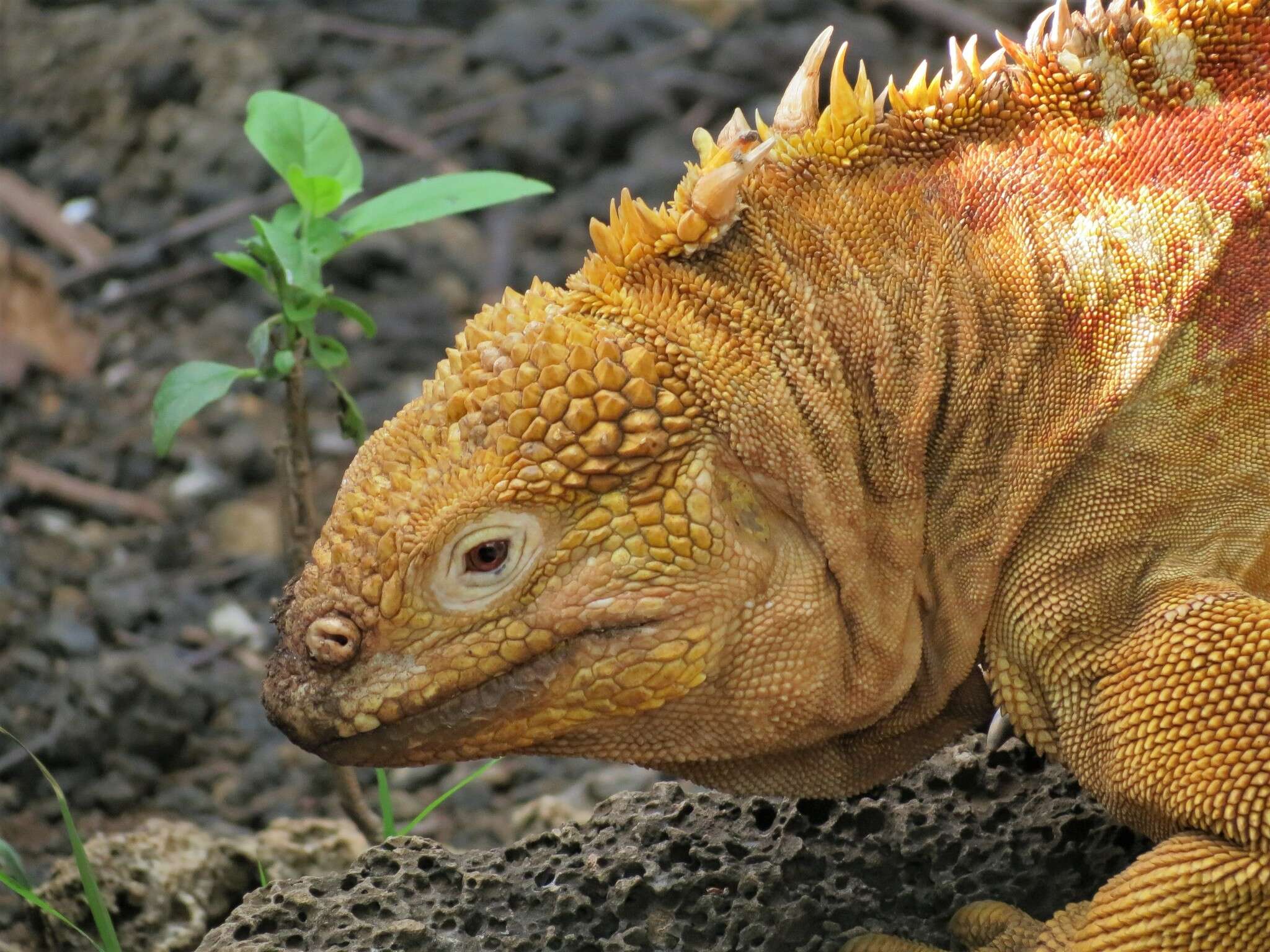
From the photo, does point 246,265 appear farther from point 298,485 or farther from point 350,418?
point 298,485

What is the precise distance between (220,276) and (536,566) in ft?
23.8

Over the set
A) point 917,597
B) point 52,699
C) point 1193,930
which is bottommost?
point 1193,930

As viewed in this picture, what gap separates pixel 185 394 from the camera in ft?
16.1

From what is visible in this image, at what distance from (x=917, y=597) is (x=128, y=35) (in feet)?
31.5

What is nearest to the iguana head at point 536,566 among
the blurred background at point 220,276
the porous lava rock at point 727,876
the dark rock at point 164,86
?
the porous lava rock at point 727,876

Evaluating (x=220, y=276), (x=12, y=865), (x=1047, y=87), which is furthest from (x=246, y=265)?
(x=220, y=276)

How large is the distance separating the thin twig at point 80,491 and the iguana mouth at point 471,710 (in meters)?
5.22

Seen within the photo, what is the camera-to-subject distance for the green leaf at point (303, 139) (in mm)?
5027

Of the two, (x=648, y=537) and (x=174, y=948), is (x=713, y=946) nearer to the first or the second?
(x=648, y=537)

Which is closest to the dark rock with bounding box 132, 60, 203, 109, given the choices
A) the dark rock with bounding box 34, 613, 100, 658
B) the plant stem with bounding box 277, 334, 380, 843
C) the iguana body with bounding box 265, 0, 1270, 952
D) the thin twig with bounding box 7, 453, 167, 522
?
the thin twig with bounding box 7, 453, 167, 522

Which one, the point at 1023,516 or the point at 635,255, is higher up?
the point at 635,255

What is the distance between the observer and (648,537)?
3889mm

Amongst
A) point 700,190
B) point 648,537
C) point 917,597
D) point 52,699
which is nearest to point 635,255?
point 700,190

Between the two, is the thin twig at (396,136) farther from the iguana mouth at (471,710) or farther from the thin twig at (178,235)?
the iguana mouth at (471,710)
